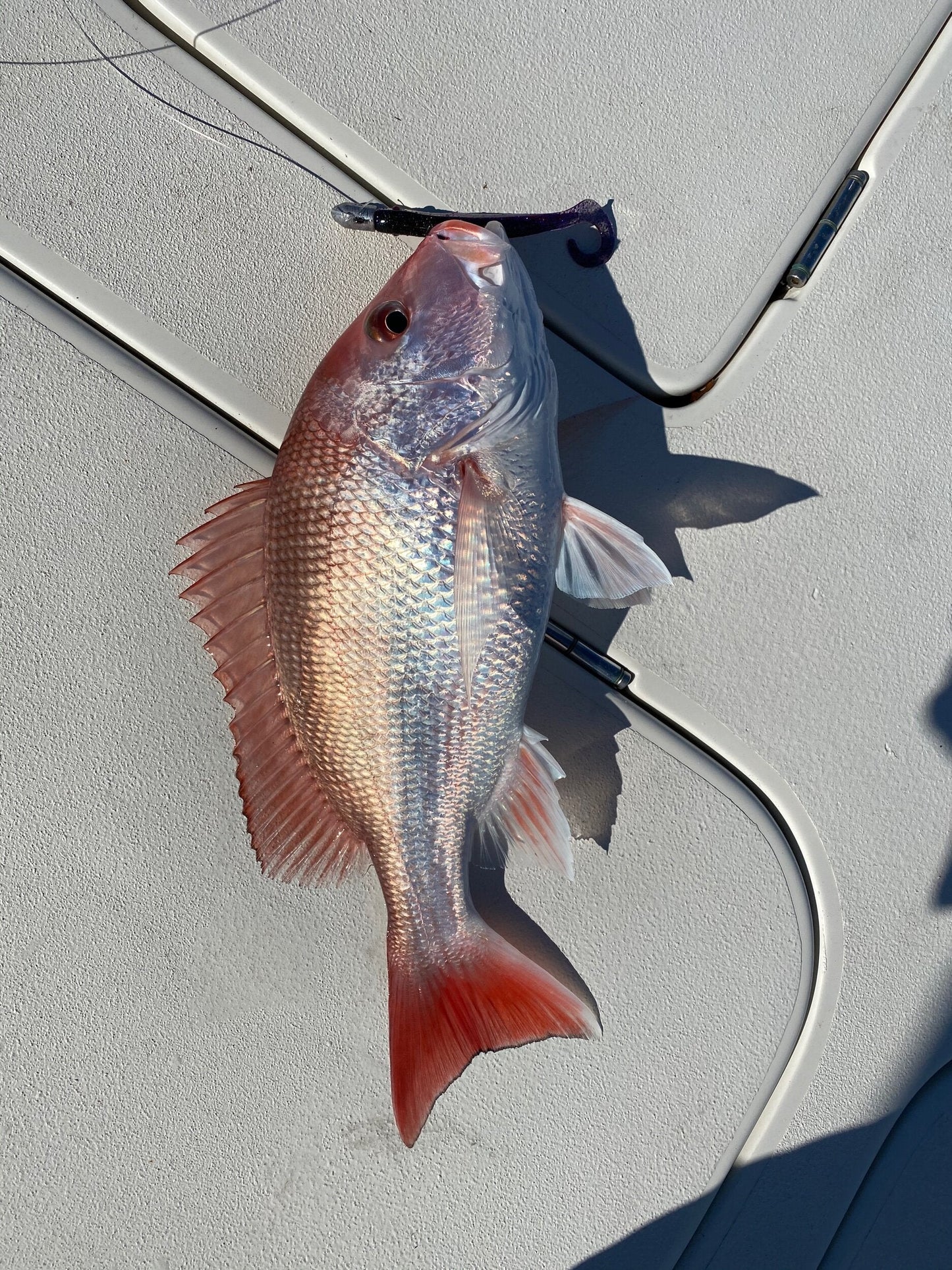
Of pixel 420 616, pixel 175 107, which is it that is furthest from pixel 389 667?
pixel 175 107

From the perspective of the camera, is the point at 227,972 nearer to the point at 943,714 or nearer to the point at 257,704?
the point at 257,704

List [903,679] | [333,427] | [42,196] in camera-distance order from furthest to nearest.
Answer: [903,679] < [42,196] < [333,427]

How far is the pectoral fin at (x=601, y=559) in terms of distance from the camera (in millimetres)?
869

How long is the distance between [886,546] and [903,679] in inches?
7.4

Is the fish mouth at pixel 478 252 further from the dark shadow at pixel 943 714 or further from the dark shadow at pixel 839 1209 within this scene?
the dark shadow at pixel 839 1209

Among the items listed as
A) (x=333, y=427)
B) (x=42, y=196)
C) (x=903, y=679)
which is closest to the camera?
(x=333, y=427)

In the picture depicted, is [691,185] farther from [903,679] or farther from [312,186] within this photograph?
[903,679]

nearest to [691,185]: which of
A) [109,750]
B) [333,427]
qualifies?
[333,427]

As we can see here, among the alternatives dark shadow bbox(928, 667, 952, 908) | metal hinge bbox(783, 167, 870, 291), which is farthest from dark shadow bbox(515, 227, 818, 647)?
dark shadow bbox(928, 667, 952, 908)

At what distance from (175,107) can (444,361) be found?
0.54 meters

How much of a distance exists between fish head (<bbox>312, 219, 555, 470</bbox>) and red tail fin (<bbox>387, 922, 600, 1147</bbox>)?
0.59 m

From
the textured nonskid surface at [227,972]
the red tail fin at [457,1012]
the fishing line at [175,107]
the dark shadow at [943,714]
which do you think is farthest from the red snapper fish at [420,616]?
the dark shadow at [943,714]

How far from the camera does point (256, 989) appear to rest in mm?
989

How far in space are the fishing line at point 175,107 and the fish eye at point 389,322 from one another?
291 mm
